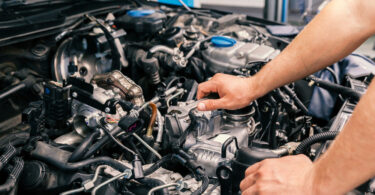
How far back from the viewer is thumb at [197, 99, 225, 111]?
122 centimetres

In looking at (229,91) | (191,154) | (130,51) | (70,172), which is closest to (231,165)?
(191,154)

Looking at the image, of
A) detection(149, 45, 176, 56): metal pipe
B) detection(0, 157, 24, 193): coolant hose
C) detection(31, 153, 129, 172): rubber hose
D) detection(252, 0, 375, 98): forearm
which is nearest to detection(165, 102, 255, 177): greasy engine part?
detection(252, 0, 375, 98): forearm

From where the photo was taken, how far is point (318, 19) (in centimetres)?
115

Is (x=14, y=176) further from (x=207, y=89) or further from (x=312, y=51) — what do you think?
(x=312, y=51)

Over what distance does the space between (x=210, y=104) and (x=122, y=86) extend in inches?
15.5

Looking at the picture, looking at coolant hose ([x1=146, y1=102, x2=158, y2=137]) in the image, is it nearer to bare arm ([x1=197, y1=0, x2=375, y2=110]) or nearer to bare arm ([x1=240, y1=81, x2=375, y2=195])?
bare arm ([x1=197, y1=0, x2=375, y2=110])

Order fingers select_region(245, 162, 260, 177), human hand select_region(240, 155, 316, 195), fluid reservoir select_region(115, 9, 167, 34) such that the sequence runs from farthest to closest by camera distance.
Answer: fluid reservoir select_region(115, 9, 167, 34), fingers select_region(245, 162, 260, 177), human hand select_region(240, 155, 316, 195)

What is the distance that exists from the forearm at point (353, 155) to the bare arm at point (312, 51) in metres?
0.45

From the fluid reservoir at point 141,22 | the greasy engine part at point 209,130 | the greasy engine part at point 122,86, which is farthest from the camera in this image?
the fluid reservoir at point 141,22

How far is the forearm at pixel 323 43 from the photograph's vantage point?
3.51 feet

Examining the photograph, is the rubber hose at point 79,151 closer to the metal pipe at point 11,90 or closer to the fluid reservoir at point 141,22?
the metal pipe at point 11,90

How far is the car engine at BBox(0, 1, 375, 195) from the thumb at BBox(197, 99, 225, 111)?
34 mm

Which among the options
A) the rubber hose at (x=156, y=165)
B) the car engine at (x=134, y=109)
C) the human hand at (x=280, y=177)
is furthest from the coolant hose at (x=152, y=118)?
the human hand at (x=280, y=177)

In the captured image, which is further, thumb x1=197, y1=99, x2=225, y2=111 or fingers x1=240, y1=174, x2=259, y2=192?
thumb x1=197, y1=99, x2=225, y2=111
